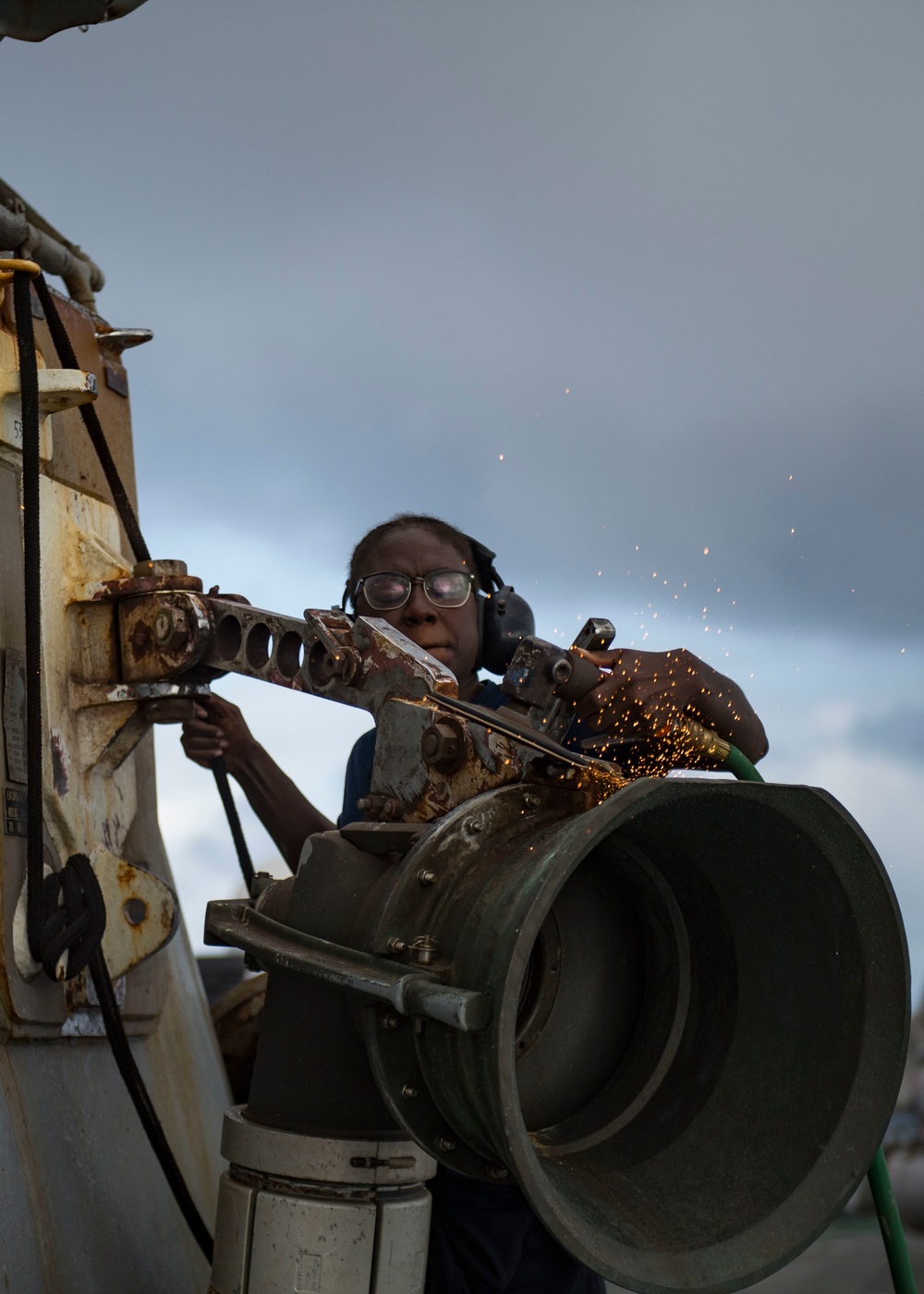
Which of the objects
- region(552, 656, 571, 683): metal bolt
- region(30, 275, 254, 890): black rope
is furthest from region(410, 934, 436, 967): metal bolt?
region(30, 275, 254, 890): black rope

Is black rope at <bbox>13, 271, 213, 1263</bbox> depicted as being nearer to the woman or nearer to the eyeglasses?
the woman

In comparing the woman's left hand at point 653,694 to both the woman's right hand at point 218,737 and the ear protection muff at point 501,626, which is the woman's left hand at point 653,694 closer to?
the ear protection muff at point 501,626

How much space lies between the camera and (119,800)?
7.04 feet

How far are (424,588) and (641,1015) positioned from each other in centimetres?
89

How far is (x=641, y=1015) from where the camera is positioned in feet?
5.39

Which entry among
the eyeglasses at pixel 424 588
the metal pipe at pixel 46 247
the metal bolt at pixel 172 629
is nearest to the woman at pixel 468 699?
Result: the eyeglasses at pixel 424 588

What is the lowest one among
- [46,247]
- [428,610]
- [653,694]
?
[653,694]

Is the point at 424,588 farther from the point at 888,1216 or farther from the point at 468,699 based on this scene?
the point at 888,1216

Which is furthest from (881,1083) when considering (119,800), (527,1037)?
(119,800)

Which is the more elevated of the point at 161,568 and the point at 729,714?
the point at 161,568

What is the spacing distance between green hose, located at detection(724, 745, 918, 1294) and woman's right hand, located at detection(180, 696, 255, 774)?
930mm

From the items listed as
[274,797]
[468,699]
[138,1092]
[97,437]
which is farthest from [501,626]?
[138,1092]

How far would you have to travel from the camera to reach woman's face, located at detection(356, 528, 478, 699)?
2.29m

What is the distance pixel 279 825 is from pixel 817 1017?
1.27 metres
